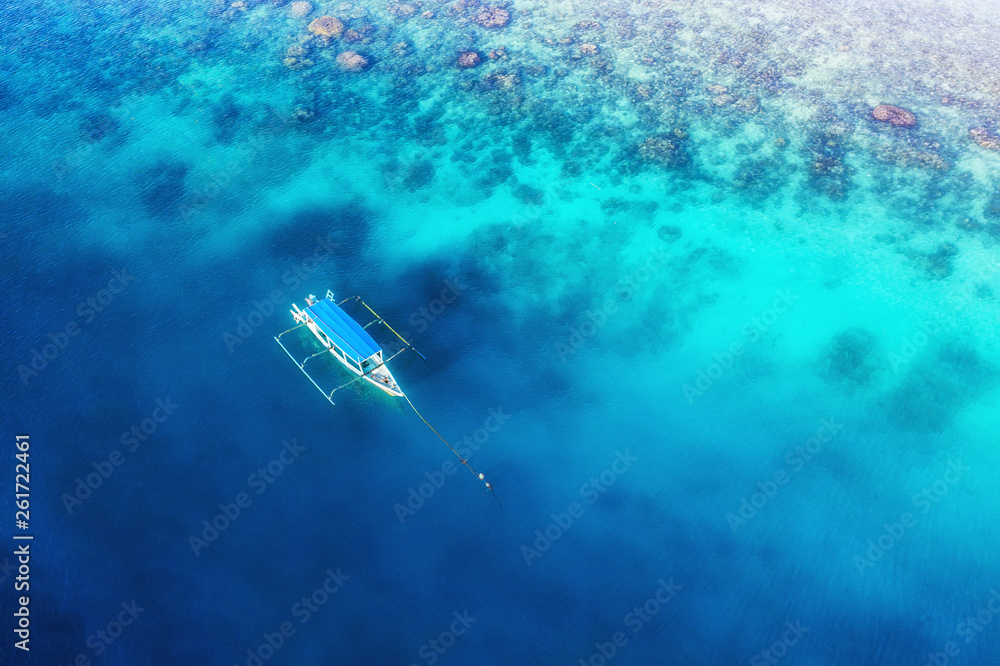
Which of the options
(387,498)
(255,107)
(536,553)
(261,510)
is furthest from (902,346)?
(255,107)

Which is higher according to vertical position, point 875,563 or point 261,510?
point 261,510

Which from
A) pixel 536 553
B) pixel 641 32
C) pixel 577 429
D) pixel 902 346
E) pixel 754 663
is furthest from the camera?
pixel 641 32

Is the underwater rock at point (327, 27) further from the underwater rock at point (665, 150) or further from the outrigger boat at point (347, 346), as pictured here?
the outrigger boat at point (347, 346)

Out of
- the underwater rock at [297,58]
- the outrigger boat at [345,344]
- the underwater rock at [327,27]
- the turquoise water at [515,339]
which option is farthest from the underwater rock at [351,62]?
the outrigger boat at [345,344]

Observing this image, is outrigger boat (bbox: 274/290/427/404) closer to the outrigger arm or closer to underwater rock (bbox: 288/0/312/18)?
the outrigger arm

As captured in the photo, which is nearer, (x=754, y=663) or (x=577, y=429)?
(x=754, y=663)

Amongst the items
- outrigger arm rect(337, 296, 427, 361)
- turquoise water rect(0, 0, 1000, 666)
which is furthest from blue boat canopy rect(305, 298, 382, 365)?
turquoise water rect(0, 0, 1000, 666)

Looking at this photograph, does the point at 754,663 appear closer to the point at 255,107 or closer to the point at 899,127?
the point at 899,127

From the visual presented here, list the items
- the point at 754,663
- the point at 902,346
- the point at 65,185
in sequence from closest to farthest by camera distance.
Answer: the point at 754,663, the point at 902,346, the point at 65,185
